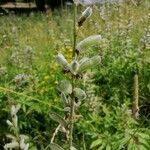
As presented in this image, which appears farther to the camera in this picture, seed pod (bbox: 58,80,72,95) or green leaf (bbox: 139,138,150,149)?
green leaf (bbox: 139,138,150,149)

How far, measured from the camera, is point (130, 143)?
3.32m

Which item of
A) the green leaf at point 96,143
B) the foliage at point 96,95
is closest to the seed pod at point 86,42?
the foliage at point 96,95

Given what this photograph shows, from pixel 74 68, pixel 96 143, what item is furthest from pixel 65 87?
pixel 96 143

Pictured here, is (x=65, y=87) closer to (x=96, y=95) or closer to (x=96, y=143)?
A: (x=96, y=143)

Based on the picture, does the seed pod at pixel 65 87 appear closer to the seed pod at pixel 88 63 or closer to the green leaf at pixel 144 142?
the seed pod at pixel 88 63

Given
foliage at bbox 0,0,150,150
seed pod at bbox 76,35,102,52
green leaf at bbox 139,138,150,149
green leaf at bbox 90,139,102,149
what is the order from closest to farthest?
seed pod at bbox 76,35,102,52 → green leaf at bbox 139,138,150,149 → green leaf at bbox 90,139,102,149 → foliage at bbox 0,0,150,150

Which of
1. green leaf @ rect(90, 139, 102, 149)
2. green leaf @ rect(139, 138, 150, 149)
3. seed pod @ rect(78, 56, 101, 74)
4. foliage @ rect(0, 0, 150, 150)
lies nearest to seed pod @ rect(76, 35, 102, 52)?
seed pod @ rect(78, 56, 101, 74)

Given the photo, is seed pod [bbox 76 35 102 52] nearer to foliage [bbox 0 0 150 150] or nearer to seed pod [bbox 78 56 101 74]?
seed pod [bbox 78 56 101 74]

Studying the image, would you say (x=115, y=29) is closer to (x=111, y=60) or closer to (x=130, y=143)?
(x=111, y=60)

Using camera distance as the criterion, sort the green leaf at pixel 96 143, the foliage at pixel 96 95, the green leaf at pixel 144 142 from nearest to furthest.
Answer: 1. the green leaf at pixel 144 142
2. the green leaf at pixel 96 143
3. the foliage at pixel 96 95

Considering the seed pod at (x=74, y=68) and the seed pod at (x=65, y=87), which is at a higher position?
the seed pod at (x=74, y=68)

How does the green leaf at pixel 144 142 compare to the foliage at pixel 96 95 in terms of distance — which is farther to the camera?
the foliage at pixel 96 95

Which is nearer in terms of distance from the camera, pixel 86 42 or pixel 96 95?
pixel 86 42

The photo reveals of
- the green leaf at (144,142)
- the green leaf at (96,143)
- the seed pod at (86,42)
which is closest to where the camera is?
the seed pod at (86,42)
